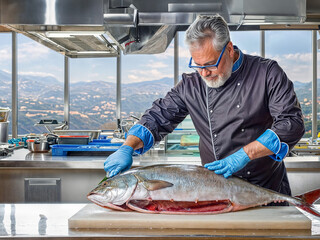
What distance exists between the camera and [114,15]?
10.8 feet

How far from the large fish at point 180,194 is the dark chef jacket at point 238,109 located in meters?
0.42

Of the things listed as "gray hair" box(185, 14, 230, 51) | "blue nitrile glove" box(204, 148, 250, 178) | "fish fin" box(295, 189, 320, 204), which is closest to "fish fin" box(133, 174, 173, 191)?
"blue nitrile glove" box(204, 148, 250, 178)

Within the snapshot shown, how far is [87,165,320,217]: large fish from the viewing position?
4.89 feet

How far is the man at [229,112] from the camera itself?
5.43 ft

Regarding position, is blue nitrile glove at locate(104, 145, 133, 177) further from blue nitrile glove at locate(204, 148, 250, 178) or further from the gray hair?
the gray hair

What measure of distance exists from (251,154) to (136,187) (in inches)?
20.6

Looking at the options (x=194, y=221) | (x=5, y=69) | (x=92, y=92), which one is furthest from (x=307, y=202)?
(x=5, y=69)

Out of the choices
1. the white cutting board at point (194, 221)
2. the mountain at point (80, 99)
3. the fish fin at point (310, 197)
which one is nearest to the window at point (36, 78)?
the mountain at point (80, 99)

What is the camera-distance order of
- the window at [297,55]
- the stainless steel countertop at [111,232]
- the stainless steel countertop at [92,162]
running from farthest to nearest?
the window at [297,55] < the stainless steel countertop at [92,162] < the stainless steel countertop at [111,232]

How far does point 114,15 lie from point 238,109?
5.92 ft

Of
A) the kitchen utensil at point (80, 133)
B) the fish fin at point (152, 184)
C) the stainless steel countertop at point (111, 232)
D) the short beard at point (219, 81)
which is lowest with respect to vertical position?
the stainless steel countertop at point (111, 232)

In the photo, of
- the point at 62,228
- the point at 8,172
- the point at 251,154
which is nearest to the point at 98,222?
the point at 62,228

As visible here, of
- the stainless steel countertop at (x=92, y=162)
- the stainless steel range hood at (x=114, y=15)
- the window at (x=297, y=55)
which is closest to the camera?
the stainless steel countertop at (x=92, y=162)

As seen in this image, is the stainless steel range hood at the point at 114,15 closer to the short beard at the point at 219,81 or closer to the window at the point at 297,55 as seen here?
the short beard at the point at 219,81
